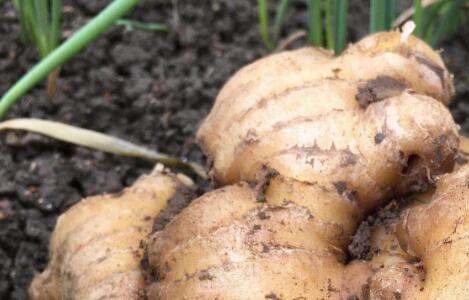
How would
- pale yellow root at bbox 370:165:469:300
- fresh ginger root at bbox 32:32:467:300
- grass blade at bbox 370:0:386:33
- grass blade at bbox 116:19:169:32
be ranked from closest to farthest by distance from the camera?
pale yellow root at bbox 370:165:469:300, fresh ginger root at bbox 32:32:467:300, grass blade at bbox 370:0:386:33, grass blade at bbox 116:19:169:32

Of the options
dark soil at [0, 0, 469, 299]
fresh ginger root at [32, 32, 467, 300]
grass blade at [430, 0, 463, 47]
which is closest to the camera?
fresh ginger root at [32, 32, 467, 300]

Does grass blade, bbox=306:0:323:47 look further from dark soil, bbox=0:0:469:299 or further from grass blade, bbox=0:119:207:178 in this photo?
grass blade, bbox=0:119:207:178

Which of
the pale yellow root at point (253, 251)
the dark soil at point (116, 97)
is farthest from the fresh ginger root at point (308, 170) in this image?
the dark soil at point (116, 97)

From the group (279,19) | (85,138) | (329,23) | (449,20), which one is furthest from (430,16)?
(85,138)

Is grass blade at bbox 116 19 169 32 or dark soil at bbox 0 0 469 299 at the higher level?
grass blade at bbox 116 19 169 32

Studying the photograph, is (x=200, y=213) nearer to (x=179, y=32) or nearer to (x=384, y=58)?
(x=384, y=58)

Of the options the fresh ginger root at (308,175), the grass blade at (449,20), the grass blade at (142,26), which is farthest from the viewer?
the grass blade at (142,26)

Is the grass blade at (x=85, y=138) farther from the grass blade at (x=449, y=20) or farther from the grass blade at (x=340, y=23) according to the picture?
the grass blade at (x=449, y=20)

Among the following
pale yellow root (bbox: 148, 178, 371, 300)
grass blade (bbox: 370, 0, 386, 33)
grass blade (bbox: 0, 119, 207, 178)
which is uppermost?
grass blade (bbox: 370, 0, 386, 33)

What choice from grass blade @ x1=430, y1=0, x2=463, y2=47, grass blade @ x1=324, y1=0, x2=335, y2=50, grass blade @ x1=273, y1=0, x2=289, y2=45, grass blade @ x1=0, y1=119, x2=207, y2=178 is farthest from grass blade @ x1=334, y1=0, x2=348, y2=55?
grass blade @ x1=0, y1=119, x2=207, y2=178
